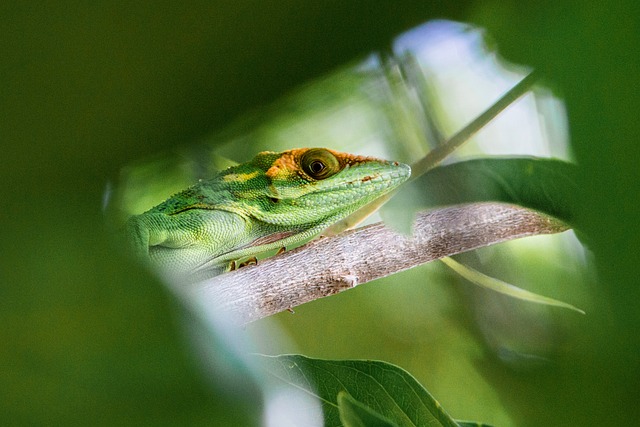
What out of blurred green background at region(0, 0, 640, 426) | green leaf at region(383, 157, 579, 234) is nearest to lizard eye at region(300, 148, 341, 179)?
green leaf at region(383, 157, 579, 234)

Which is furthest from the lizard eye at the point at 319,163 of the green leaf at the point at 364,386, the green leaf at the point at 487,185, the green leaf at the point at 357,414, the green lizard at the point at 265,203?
the green leaf at the point at 357,414

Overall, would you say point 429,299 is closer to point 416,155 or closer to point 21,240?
point 416,155

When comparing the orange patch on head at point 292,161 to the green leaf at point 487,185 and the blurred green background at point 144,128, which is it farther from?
the blurred green background at point 144,128

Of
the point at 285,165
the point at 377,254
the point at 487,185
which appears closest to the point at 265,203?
the point at 285,165

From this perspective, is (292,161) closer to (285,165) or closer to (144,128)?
(285,165)

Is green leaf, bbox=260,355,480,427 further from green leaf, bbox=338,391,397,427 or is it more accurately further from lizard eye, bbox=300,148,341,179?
lizard eye, bbox=300,148,341,179

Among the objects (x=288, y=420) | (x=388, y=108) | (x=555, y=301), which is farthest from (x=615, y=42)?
(x=388, y=108)
